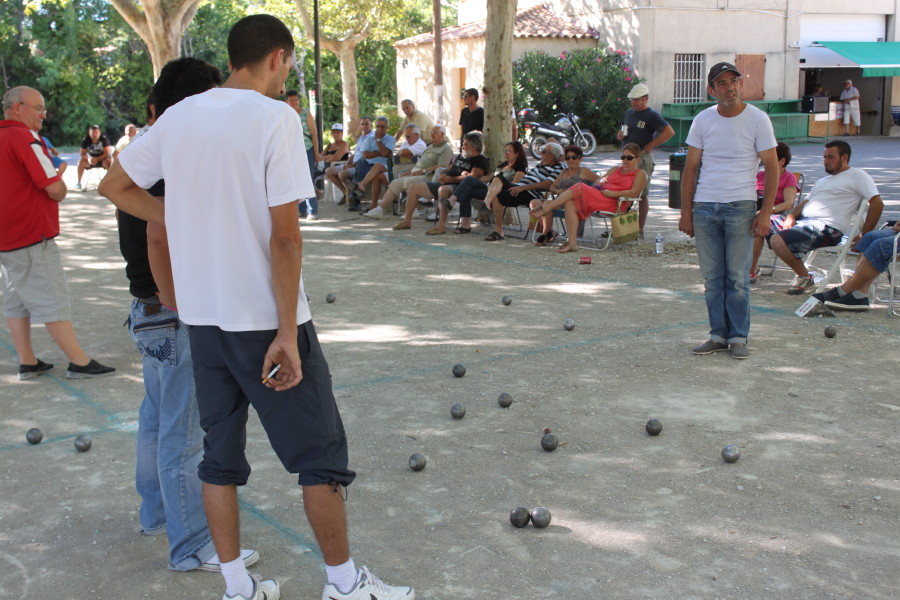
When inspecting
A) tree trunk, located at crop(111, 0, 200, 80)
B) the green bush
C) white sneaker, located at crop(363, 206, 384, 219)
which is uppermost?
tree trunk, located at crop(111, 0, 200, 80)

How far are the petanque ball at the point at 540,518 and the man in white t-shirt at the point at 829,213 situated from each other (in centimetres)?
536

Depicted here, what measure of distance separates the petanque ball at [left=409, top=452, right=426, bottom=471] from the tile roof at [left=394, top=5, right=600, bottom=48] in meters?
26.6

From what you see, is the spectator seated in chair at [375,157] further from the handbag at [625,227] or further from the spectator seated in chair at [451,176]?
the handbag at [625,227]

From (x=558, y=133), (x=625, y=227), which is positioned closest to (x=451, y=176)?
(x=625, y=227)

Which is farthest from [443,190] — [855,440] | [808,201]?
[855,440]

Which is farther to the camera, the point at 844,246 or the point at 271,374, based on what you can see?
the point at 844,246

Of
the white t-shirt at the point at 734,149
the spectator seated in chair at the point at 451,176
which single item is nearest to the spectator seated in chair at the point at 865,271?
the white t-shirt at the point at 734,149

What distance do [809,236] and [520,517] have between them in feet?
18.2

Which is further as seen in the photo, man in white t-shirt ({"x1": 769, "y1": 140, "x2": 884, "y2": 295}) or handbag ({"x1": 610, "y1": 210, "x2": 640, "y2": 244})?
handbag ({"x1": 610, "y1": 210, "x2": 640, "y2": 244})

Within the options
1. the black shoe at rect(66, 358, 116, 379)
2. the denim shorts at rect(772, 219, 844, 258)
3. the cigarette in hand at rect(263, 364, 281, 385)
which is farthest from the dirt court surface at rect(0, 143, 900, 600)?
the cigarette in hand at rect(263, 364, 281, 385)

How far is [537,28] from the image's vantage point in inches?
1241

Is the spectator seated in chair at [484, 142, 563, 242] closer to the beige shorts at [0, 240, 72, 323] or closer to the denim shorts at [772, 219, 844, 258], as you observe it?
the denim shorts at [772, 219, 844, 258]

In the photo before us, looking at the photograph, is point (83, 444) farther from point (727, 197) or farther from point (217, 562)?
point (727, 197)

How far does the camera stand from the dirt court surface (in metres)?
3.70
